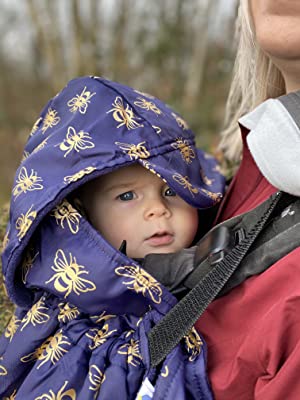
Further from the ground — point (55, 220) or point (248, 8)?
point (248, 8)

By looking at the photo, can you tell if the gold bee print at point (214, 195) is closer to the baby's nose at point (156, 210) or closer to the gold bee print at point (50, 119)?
the baby's nose at point (156, 210)

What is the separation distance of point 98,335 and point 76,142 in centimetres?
44

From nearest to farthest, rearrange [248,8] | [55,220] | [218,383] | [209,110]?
[218,383]
[55,220]
[248,8]
[209,110]

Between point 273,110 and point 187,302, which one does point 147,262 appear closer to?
point 187,302

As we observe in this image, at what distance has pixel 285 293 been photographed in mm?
1098

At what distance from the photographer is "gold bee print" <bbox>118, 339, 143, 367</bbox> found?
4.28ft

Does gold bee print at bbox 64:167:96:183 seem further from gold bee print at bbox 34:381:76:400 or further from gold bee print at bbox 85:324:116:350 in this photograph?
gold bee print at bbox 34:381:76:400

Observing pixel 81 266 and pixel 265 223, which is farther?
pixel 81 266

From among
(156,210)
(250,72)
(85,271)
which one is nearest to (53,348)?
(85,271)

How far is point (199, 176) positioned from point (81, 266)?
448 millimetres

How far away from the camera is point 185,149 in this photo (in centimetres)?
162

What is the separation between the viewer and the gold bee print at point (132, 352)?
1.31 meters

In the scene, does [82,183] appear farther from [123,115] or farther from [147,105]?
[147,105]

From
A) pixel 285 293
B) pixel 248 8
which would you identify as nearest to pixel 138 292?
pixel 285 293
